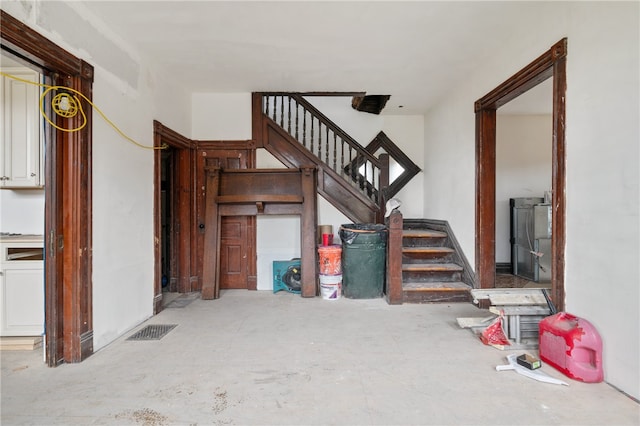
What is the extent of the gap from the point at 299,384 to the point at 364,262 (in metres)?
2.11

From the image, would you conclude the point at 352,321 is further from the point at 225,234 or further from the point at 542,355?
the point at 225,234

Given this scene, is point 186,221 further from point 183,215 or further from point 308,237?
point 308,237

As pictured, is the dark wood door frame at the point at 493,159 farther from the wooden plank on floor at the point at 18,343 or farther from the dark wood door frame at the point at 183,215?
the wooden plank on floor at the point at 18,343

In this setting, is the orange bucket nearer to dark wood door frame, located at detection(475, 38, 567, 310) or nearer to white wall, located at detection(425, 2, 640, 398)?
dark wood door frame, located at detection(475, 38, 567, 310)

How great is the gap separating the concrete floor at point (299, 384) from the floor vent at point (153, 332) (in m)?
0.10

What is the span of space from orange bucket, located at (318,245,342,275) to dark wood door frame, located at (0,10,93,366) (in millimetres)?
2433

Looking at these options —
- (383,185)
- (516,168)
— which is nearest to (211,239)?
(383,185)

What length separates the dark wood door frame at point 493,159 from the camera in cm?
230

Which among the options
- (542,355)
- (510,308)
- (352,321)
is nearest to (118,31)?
(352,321)

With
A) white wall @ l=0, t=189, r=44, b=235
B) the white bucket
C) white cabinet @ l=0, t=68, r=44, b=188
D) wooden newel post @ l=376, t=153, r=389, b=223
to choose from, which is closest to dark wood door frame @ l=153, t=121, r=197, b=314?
white wall @ l=0, t=189, r=44, b=235

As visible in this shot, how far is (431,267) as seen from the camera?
395 cm

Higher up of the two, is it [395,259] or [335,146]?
[335,146]

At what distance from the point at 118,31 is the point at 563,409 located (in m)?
4.29

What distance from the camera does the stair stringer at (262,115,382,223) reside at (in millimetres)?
4461
